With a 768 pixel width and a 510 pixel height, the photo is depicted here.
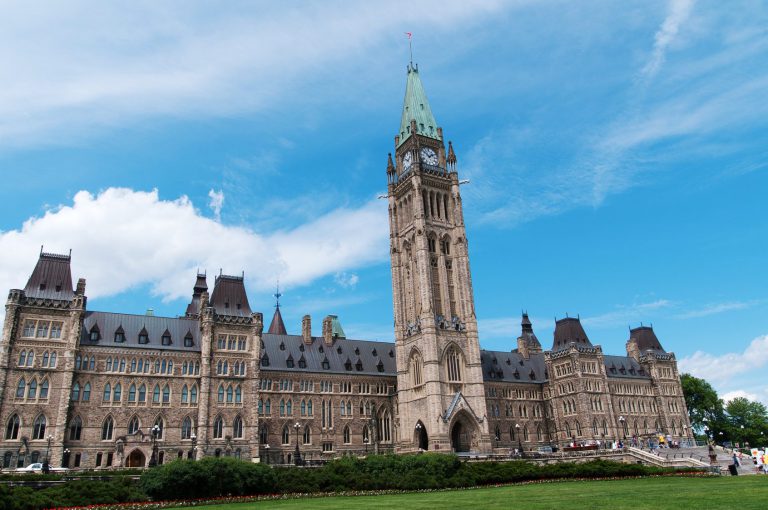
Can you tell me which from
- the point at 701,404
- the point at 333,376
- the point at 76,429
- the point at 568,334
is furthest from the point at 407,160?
the point at 701,404

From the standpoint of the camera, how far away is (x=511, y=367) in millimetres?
97500

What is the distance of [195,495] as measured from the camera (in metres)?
31.4

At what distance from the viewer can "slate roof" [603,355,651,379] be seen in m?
97.5

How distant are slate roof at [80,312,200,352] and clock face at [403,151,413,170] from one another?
37815 mm

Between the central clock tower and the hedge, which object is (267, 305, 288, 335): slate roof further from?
the hedge

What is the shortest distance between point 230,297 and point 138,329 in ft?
34.3

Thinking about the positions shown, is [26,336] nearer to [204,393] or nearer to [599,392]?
[204,393]

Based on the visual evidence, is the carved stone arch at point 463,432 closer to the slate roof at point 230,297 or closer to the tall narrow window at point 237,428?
the tall narrow window at point 237,428

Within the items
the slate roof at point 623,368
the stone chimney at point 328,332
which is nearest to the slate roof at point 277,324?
the stone chimney at point 328,332

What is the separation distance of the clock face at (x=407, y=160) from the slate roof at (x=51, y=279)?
153ft

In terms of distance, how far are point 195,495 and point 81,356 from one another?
116ft

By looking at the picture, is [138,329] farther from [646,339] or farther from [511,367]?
[646,339]

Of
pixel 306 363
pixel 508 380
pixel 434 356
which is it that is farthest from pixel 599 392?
pixel 306 363

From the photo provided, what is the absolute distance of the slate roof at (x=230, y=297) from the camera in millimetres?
68312
